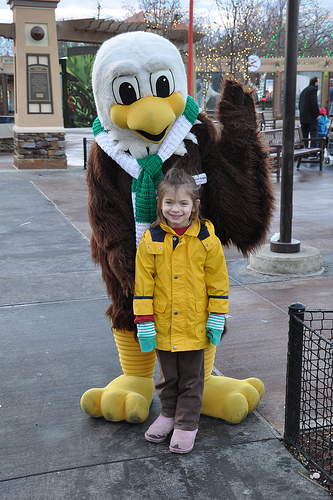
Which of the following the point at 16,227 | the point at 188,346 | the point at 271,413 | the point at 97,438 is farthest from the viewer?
the point at 16,227

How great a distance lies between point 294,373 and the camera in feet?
9.07

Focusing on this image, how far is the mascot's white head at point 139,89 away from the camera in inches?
112

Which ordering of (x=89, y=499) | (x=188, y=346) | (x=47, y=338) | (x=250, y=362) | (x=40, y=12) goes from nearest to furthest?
(x=89, y=499) → (x=188, y=346) → (x=250, y=362) → (x=47, y=338) → (x=40, y=12)

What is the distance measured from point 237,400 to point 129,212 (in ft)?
3.77

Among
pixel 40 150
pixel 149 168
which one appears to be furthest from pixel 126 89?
pixel 40 150

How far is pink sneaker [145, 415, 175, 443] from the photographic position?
Answer: 286 cm

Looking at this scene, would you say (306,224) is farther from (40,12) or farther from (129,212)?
(40,12)

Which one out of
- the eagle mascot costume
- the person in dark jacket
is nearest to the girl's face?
the eagle mascot costume

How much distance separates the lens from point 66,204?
31.1ft

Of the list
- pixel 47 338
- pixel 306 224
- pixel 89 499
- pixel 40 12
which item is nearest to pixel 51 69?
pixel 40 12

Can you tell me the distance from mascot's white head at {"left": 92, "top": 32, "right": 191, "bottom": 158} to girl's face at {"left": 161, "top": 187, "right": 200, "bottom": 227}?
0.37 meters

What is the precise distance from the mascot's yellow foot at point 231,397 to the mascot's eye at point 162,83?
160 cm

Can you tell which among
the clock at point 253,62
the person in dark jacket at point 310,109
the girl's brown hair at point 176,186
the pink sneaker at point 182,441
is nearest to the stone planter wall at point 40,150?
the person in dark jacket at point 310,109

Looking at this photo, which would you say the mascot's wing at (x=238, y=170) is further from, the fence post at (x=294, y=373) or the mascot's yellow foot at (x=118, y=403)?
the mascot's yellow foot at (x=118, y=403)
